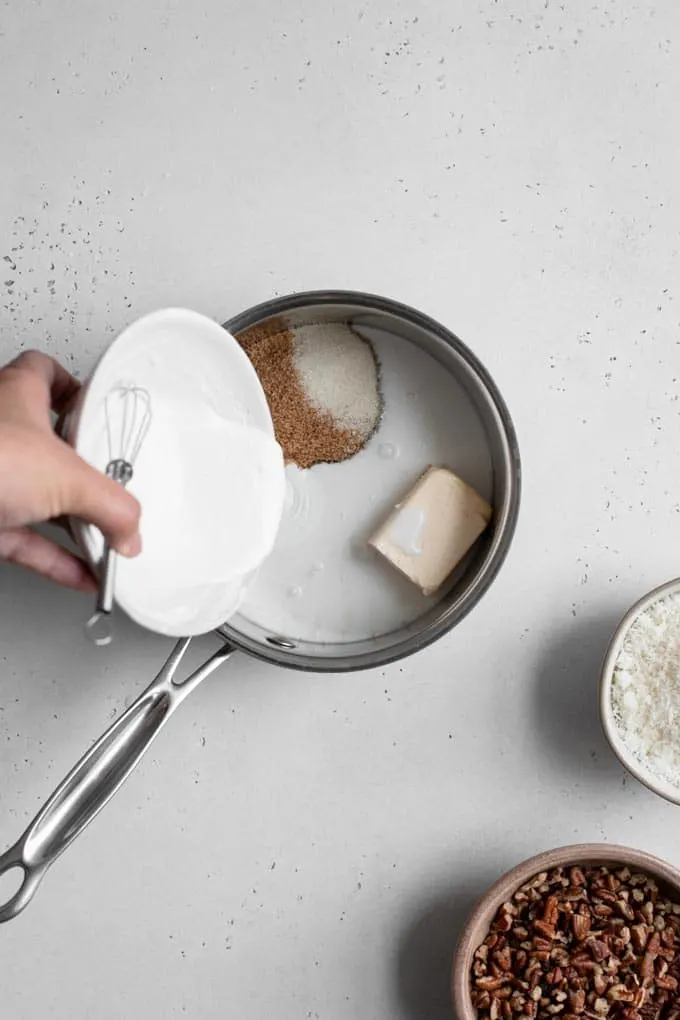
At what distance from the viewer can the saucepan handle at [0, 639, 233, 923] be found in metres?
0.94

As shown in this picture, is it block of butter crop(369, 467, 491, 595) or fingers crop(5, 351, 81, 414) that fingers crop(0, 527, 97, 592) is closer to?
fingers crop(5, 351, 81, 414)

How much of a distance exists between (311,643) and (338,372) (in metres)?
0.29

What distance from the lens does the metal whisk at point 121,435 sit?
769 millimetres

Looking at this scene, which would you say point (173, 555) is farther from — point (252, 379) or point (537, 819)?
point (537, 819)

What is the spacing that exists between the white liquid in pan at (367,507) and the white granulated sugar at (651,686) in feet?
0.72

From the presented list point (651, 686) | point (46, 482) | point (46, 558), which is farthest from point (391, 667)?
point (46, 482)

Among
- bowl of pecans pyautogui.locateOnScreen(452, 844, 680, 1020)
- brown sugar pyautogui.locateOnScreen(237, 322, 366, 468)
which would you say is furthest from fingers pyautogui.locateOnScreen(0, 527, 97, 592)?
bowl of pecans pyautogui.locateOnScreen(452, 844, 680, 1020)

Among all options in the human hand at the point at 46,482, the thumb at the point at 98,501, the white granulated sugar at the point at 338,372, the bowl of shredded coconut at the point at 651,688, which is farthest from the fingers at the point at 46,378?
the bowl of shredded coconut at the point at 651,688

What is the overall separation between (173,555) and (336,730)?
1.08 feet

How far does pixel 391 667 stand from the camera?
1.10 metres

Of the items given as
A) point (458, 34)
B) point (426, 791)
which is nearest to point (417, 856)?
point (426, 791)

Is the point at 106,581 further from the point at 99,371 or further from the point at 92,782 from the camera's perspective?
the point at 92,782

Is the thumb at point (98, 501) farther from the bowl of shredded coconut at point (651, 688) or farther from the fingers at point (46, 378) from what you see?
the bowl of shredded coconut at point (651, 688)

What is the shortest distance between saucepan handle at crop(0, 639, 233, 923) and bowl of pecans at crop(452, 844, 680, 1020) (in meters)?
0.39
